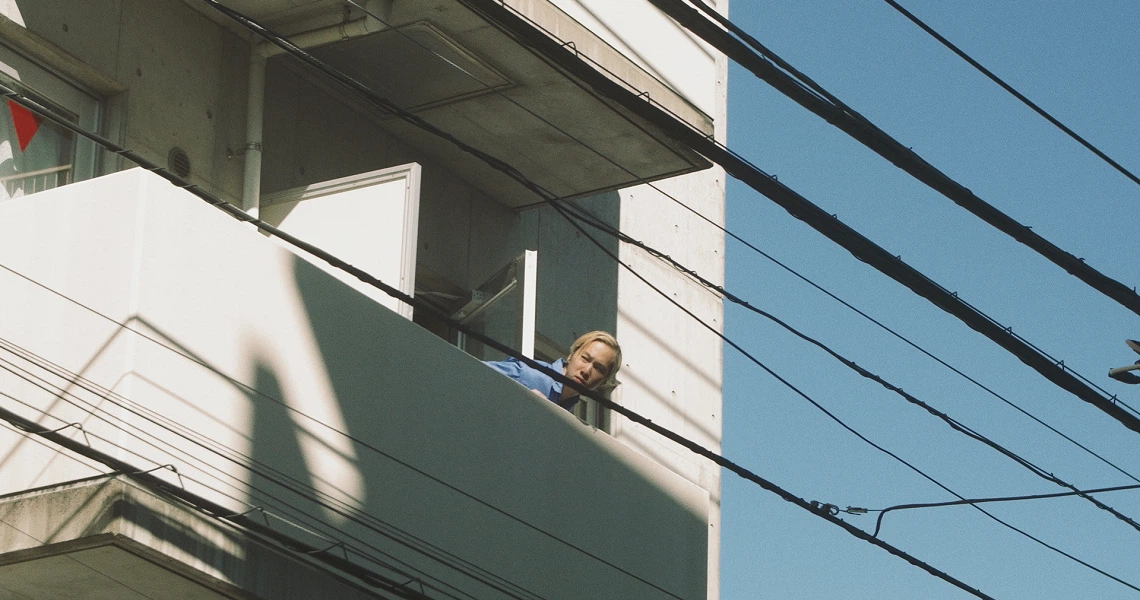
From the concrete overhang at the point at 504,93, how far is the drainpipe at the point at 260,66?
2.6 inches

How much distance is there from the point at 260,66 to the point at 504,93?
1676 millimetres

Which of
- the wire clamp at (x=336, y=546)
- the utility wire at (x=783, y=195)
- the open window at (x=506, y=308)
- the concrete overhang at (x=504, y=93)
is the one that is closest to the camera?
the utility wire at (x=783, y=195)

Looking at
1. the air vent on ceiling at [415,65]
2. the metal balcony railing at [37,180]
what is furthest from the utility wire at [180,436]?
the air vent on ceiling at [415,65]

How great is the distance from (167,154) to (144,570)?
11.7 ft

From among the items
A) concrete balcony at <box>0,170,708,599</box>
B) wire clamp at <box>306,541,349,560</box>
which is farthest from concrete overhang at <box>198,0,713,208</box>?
wire clamp at <box>306,541,349,560</box>

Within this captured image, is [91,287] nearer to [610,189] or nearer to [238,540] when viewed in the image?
[238,540]

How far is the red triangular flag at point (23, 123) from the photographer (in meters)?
10.6

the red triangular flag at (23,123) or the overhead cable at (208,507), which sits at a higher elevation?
the red triangular flag at (23,123)

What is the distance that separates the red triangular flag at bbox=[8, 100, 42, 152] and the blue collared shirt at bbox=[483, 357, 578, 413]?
2994mm

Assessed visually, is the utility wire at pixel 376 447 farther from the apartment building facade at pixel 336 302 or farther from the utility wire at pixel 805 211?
the utility wire at pixel 805 211

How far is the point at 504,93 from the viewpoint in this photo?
12570mm

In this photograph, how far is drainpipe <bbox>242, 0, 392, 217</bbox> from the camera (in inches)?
444

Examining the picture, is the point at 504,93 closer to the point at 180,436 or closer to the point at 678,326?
the point at 678,326

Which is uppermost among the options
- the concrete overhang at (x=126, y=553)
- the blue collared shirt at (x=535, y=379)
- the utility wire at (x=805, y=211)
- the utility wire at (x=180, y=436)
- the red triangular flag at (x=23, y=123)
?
the red triangular flag at (x=23, y=123)
